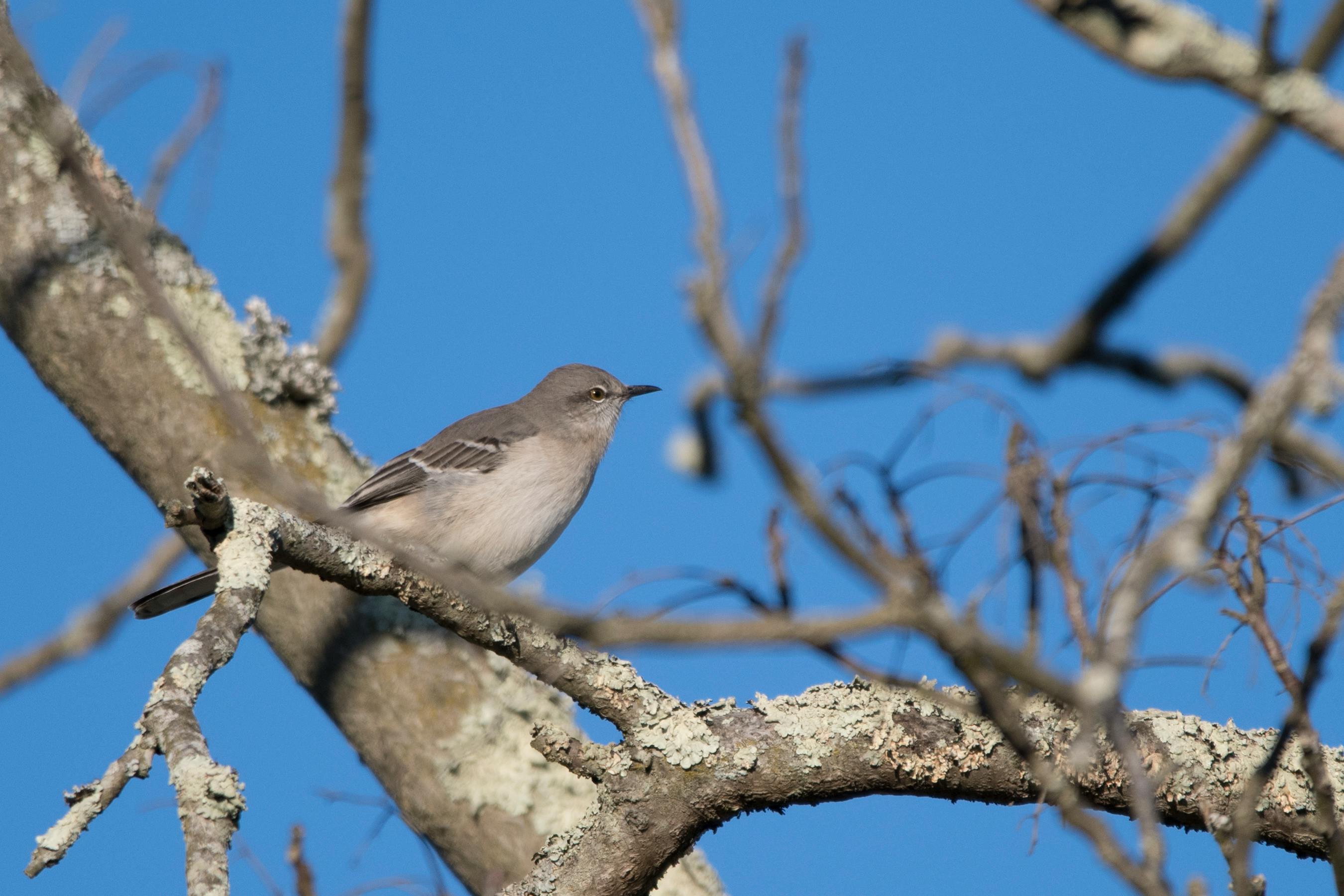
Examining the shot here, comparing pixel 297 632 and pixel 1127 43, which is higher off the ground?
pixel 1127 43

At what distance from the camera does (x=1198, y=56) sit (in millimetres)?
2746

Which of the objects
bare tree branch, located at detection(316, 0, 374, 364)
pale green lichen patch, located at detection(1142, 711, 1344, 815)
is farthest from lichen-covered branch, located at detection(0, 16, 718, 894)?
pale green lichen patch, located at detection(1142, 711, 1344, 815)

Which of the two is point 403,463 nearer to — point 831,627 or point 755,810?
point 755,810

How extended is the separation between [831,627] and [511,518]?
4.29 metres

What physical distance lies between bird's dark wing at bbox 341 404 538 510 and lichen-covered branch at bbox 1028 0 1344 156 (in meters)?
3.87

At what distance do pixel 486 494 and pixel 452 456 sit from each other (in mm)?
499

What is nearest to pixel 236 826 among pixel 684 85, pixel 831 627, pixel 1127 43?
pixel 831 627

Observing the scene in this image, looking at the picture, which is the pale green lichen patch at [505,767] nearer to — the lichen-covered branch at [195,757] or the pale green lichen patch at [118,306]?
the lichen-covered branch at [195,757]

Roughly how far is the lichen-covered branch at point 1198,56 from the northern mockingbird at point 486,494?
3828 mm

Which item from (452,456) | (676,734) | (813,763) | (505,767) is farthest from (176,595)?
(813,763)

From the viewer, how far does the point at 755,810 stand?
3.91m

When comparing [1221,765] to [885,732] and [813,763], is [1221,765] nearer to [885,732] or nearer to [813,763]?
[885,732]

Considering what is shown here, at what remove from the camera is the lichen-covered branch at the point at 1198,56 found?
2.65 m

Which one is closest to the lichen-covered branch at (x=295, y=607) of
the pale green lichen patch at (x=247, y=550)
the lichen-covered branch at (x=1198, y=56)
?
the pale green lichen patch at (x=247, y=550)
